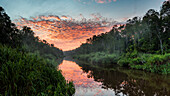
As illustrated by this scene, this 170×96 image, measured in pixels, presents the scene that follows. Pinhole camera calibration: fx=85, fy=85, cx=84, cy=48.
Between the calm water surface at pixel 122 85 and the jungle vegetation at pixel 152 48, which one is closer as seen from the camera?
the calm water surface at pixel 122 85

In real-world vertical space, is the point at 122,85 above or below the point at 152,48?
below

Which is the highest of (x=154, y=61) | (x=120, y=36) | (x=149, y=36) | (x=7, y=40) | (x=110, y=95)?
(x=120, y=36)

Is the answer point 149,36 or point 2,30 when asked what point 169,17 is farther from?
point 2,30

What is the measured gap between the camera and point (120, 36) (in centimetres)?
4678

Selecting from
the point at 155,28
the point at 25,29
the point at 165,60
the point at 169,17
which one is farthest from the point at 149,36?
the point at 25,29

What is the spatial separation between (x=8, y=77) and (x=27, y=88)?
3.34ft

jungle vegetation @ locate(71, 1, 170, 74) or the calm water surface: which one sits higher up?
jungle vegetation @ locate(71, 1, 170, 74)

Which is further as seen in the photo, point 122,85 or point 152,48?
point 152,48

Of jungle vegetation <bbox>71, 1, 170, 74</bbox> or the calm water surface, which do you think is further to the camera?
jungle vegetation <bbox>71, 1, 170, 74</bbox>

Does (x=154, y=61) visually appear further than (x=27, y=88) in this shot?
Yes

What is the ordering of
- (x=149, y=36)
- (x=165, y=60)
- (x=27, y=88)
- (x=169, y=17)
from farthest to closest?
1. (x=149, y=36)
2. (x=169, y=17)
3. (x=165, y=60)
4. (x=27, y=88)

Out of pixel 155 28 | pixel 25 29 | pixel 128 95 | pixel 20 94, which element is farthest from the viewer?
pixel 25 29

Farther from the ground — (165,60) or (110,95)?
(165,60)

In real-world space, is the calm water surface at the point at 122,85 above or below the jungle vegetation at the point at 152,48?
below
